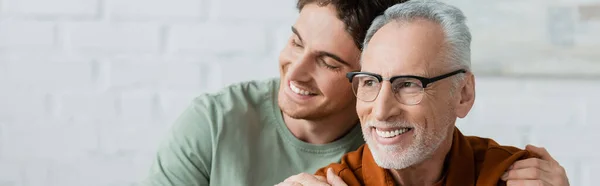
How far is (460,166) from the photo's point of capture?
171cm

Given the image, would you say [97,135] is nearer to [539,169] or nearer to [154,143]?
[154,143]

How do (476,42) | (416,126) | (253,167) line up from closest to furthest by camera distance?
(416,126)
(253,167)
(476,42)

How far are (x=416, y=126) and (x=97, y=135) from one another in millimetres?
1293

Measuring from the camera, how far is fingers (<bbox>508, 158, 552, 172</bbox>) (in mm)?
1685

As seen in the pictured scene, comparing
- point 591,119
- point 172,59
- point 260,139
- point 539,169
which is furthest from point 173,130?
point 591,119

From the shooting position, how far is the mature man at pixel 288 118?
1.90 meters

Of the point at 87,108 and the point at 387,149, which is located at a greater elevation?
the point at 387,149

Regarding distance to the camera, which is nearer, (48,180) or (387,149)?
(387,149)

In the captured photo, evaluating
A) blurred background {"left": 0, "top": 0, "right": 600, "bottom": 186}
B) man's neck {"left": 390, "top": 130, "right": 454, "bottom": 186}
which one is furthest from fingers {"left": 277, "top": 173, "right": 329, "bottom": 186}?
blurred background {"left": 0, "top": 0, "right": 600, "bottom": 186}

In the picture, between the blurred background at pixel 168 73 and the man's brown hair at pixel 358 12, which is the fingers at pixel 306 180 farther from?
the blurred background at pixel 168 73

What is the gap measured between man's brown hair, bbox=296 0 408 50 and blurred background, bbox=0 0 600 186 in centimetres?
63

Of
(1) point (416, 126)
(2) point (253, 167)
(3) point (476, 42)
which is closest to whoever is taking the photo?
(1) point (416, 126)

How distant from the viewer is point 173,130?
2.07m

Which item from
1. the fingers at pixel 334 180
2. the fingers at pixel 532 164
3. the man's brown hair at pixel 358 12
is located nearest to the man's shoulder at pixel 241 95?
the man's brown hair at pixel 358 12
